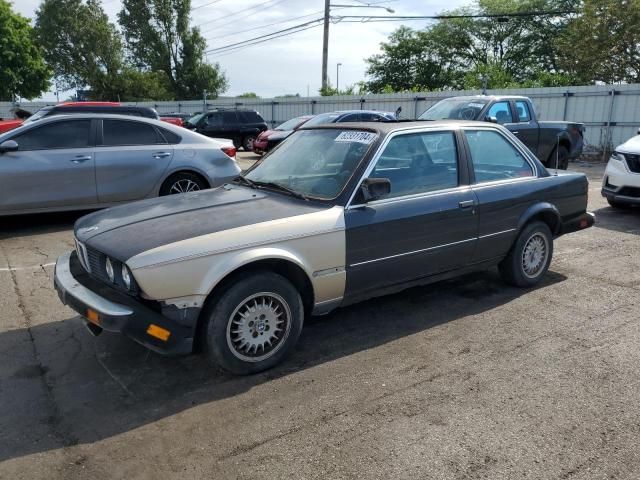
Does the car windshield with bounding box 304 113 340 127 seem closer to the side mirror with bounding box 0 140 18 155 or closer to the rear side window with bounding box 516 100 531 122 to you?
the rear side window with bounding box 516 100 531 122

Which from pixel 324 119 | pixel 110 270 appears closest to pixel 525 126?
pixel 324 119

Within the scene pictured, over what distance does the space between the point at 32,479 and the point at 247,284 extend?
5.00 feet

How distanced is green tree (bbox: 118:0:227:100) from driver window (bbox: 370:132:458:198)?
2245 inches

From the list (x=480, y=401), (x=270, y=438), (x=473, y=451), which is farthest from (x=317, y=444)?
(x=480, y=401)

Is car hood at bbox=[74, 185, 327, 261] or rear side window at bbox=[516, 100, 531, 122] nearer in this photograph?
car hood at bbox=[74, 185, 327, 261]

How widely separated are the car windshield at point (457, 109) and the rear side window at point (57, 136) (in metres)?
6.34

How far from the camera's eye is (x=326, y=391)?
3496mm

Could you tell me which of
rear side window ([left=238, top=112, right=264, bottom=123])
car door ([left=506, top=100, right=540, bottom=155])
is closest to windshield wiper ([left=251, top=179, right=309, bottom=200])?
car door ([left=506, top=100, right=540, bottom=155])

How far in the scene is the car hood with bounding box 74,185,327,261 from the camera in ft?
11.5

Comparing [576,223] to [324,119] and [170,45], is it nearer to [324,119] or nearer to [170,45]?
[324,119]

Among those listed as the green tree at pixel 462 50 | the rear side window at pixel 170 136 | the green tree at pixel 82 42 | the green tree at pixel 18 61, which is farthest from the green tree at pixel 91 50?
the rear side window at pixel 170 136

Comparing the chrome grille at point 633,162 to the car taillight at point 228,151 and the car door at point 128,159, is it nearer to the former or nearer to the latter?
the car taillight at point 228,151

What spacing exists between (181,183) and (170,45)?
5474 cm

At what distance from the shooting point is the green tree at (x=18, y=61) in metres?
43.1
